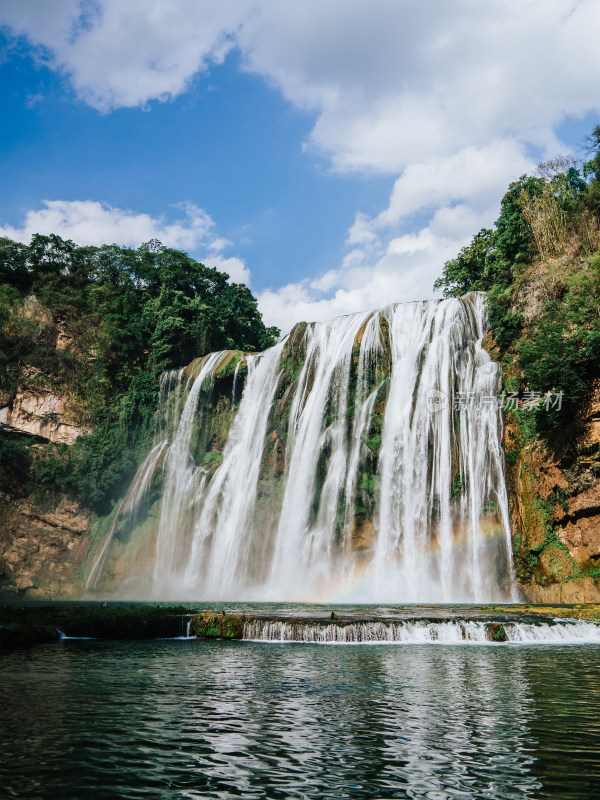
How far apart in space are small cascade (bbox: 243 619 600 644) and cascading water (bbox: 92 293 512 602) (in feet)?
31.0

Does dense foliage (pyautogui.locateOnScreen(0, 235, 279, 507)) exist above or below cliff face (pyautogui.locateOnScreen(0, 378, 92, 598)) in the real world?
above

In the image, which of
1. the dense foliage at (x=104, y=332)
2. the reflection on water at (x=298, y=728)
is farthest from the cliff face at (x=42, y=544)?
the reflection on water at (x=298, y=728)

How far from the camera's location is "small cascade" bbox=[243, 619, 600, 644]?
13.2 m

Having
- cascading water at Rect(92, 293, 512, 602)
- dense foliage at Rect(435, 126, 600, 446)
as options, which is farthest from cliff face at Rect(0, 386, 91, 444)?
dense foliage at Rect(435, 126, 600, 446)

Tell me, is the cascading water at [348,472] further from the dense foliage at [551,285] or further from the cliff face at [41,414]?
the cliff face at [41,414]

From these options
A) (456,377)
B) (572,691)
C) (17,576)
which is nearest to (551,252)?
(456,377)

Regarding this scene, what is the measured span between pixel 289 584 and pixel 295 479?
4.75 metres

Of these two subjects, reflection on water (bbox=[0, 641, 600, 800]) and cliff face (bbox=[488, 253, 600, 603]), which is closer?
reflection on water (bbox=[0, 641, 600, 800])

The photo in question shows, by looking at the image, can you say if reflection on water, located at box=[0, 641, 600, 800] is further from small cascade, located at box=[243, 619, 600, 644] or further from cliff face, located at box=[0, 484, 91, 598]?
cliff face, located at box=[0, 484, 91, 598]

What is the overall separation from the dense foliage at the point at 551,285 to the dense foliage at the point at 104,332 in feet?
64.1

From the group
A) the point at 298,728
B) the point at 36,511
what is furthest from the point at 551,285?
the point at 36,511

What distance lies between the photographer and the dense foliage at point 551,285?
21891 mm

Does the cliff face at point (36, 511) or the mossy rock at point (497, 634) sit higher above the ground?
the cliff face at point (36, 511)

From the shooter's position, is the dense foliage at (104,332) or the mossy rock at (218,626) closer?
the mossy rock at (218,626)
